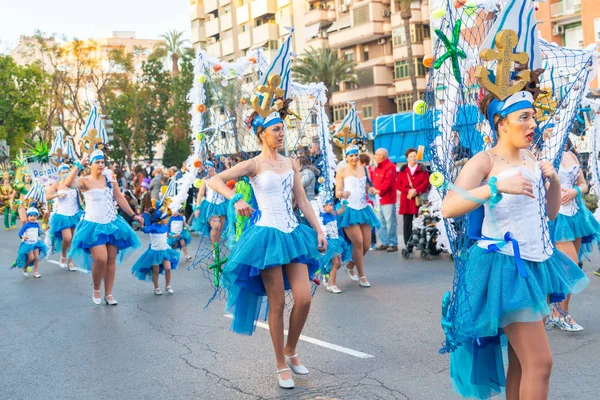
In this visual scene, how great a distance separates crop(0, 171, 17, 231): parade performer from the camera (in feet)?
82.0

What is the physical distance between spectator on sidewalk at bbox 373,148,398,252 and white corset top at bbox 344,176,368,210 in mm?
3584

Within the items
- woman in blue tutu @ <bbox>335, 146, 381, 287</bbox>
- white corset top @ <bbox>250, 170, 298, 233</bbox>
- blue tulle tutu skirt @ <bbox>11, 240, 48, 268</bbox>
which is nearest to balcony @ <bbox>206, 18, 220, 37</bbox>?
blue tulle tutu skirt @ <bbox>11, 240, 48, 268</bbox>

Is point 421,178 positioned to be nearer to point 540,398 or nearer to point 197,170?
point 197,170

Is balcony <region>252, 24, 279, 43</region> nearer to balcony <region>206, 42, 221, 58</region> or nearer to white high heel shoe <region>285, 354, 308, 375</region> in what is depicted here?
balcony <region>206, 42, 221, 58</region>

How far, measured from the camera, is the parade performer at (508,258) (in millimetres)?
3854

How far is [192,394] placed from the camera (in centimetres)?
562

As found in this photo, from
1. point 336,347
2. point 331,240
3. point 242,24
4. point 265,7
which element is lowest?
point 336,347

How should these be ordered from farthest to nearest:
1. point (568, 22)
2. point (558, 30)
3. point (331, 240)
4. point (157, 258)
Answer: point (558, 30) → point (568, 22) → point (157, 258) → point (331, 240)

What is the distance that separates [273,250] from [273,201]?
45cm

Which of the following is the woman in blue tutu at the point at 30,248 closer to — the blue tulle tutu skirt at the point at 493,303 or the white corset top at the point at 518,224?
the blue tulle tutu skirt at the point at 493,303

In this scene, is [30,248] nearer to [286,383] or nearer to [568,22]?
[286,383]

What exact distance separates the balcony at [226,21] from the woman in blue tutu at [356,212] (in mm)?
60005

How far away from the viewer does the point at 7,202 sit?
2662 cm

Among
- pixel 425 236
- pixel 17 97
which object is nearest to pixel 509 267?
pixel 425 236
